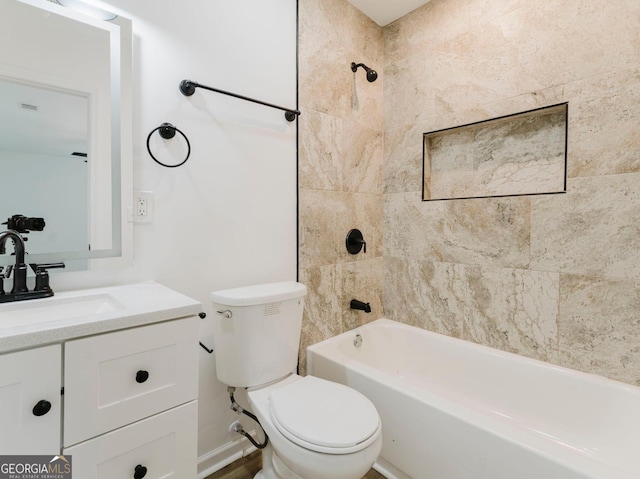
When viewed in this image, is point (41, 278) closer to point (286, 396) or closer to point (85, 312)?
point (85, 312)

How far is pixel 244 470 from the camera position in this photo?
1.56 meters

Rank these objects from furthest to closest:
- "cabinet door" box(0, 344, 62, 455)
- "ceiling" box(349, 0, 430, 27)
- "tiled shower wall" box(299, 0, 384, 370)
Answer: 1. "ceiling" box(349, 0, 430, 27)
2. "tiled shower wall" box(299, 0, 384, 370)
3. "cabinet door" box(0, 344, 62, 455)

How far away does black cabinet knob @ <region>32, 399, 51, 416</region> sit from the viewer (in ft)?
2.40

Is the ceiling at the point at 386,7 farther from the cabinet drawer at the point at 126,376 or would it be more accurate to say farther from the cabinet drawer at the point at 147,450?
the cabinet drawer at the point at 147,450

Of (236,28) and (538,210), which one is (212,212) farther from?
(538,210)

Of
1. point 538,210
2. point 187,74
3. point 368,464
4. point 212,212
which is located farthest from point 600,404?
point 187,74

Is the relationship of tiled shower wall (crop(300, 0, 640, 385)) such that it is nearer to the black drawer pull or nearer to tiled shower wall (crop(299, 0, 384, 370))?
tiled shower wall (crop(299, 0, 384, 370))

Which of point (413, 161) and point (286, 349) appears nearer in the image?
point (286, 349)

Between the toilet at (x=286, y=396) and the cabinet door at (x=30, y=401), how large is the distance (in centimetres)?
64

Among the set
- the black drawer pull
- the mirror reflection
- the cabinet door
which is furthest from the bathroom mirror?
the black drawer pull

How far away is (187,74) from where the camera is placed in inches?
56.3

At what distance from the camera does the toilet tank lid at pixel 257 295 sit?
1342mm

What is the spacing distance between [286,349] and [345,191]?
1.08 m

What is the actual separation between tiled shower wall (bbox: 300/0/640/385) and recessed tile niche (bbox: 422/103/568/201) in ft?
0.27
